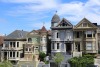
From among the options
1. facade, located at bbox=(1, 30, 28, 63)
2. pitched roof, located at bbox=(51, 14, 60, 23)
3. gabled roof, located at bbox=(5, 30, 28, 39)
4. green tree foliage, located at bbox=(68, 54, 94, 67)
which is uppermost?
pitched roof, located at bbox=(51, 14, 60, 23)

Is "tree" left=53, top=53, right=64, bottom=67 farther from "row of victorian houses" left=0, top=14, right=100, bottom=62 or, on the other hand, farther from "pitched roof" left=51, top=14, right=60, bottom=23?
"pitched roof" left=51, top=14, right=60, bottom=23

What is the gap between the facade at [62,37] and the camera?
62219mm

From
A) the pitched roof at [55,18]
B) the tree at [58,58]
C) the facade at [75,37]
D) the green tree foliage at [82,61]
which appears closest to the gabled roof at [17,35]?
the pitched roof at [55,18]

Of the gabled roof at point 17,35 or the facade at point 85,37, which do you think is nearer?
the facade at point 85,37

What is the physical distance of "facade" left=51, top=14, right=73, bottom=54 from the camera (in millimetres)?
62219

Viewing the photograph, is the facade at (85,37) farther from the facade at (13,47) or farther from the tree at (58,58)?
the facade at (13,47)

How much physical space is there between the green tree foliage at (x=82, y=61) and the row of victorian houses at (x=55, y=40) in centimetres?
396

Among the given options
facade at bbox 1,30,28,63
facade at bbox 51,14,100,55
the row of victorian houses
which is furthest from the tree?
facade at bbox 1,30,28,63

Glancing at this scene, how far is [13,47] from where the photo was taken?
227ft

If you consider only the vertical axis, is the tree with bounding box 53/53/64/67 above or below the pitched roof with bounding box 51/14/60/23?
below

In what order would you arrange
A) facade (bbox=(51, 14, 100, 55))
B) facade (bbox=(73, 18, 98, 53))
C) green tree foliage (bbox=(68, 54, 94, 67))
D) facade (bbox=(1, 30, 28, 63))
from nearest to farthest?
green tree foliage (bbox=(68, 54, 94, 67)) → facade (bbox=(73, 18, 98, 53)) → facade (bbox=(51, 14, 100, 55)) → facade (bbox=(1, 30, 28, 63))

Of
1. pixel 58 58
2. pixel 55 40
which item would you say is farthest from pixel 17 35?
pixel 58 58

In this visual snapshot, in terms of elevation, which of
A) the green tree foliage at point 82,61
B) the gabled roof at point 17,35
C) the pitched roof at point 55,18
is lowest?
the green tree foliage at point 82,61

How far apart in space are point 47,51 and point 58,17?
9.32 m
